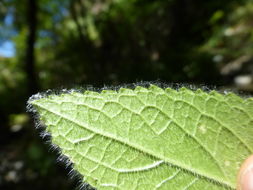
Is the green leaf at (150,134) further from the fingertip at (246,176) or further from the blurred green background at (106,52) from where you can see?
the blurred green background at (106,52)

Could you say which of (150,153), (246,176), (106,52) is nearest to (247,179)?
(246,176)

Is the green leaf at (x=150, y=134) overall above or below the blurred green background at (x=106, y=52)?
below

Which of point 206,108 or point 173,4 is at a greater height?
point 173,4

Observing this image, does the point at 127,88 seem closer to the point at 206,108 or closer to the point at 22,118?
the point at 206,108

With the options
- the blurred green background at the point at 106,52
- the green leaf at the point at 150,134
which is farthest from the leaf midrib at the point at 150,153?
the blurred green background at the point at 106,52

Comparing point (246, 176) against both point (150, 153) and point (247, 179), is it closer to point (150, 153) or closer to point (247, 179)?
point (247, 179)

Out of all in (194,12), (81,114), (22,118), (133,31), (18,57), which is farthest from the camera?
(22,118)

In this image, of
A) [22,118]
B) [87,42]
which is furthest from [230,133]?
[22,118]
